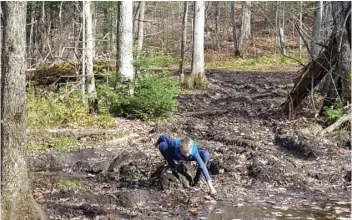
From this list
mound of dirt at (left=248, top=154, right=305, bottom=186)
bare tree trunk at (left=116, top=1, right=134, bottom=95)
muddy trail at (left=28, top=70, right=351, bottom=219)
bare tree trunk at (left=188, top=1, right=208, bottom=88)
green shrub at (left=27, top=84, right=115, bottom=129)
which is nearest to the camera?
muddy trail at (left=28, top=70, right=351, bottom=219)

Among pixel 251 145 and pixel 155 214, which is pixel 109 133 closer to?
pixel 251 145

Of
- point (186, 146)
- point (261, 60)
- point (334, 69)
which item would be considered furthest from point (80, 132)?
point (261, 60)

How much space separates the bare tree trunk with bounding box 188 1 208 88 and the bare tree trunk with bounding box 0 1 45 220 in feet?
48.1

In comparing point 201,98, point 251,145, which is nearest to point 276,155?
point 251,145

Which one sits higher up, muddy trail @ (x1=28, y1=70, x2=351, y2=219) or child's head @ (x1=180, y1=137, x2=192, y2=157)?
child's head @ (x1=180, y1=137, x2=192, y2=157)

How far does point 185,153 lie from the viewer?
8.64 m

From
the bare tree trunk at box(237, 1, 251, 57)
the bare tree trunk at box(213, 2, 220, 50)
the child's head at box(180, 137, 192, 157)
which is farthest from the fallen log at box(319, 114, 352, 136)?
the bare tree trunk at box(213, 2, 220, 50)

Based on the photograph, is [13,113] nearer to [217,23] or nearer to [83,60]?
[83,60]

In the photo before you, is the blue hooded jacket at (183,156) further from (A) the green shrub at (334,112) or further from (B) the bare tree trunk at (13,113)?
(A) the green shrub at (334,112)

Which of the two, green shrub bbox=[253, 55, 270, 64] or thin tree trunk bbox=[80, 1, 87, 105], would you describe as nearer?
thin tree trunk bbox=[80, 1, 87, 105]

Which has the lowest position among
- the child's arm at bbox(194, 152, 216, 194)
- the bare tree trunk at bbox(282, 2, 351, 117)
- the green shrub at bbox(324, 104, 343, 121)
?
the child's arm at bbox(194, 152, 216, 194)

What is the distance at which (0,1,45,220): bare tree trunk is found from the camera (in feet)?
19.5

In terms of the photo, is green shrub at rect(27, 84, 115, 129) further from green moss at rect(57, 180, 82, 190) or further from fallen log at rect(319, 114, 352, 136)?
fallen log at rect(319, 114, 352, 136)

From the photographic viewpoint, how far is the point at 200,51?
831 inches
